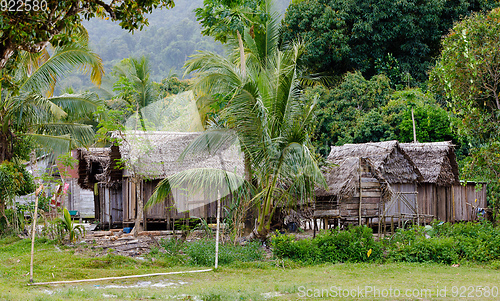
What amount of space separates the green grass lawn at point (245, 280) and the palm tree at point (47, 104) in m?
4.48

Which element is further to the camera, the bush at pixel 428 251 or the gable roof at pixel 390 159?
the gable roof at pixel 390 159

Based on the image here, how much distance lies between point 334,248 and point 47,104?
9.22 m

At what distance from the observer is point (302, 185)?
958 cm

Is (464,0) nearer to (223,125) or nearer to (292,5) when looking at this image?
(292,5)

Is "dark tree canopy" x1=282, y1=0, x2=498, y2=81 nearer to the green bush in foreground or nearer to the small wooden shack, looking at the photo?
the small wooden shack

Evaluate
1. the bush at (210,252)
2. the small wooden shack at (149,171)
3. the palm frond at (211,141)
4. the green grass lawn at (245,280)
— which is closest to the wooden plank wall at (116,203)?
the small wooden shack at (149,171)

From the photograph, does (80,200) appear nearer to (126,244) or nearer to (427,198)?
(126,244)

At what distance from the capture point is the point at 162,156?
41.8 feet

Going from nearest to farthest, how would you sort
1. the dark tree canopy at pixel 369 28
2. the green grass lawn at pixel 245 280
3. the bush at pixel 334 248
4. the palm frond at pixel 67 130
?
the green grass lawn at pixel 245 280 < the bush at pixel 334 248 < the palm frond at pixel 67 130 < the dark tree canopy at pixel 369 28

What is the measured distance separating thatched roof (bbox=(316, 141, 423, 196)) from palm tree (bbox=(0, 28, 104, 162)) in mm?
7758

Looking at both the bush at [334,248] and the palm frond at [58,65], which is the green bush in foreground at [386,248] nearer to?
the bush at [334,248]

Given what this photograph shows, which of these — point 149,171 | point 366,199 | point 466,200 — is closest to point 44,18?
point 149,171

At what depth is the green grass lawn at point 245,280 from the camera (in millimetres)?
5945

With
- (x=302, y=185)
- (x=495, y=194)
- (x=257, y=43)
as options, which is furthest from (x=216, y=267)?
(x=257, y=43)
